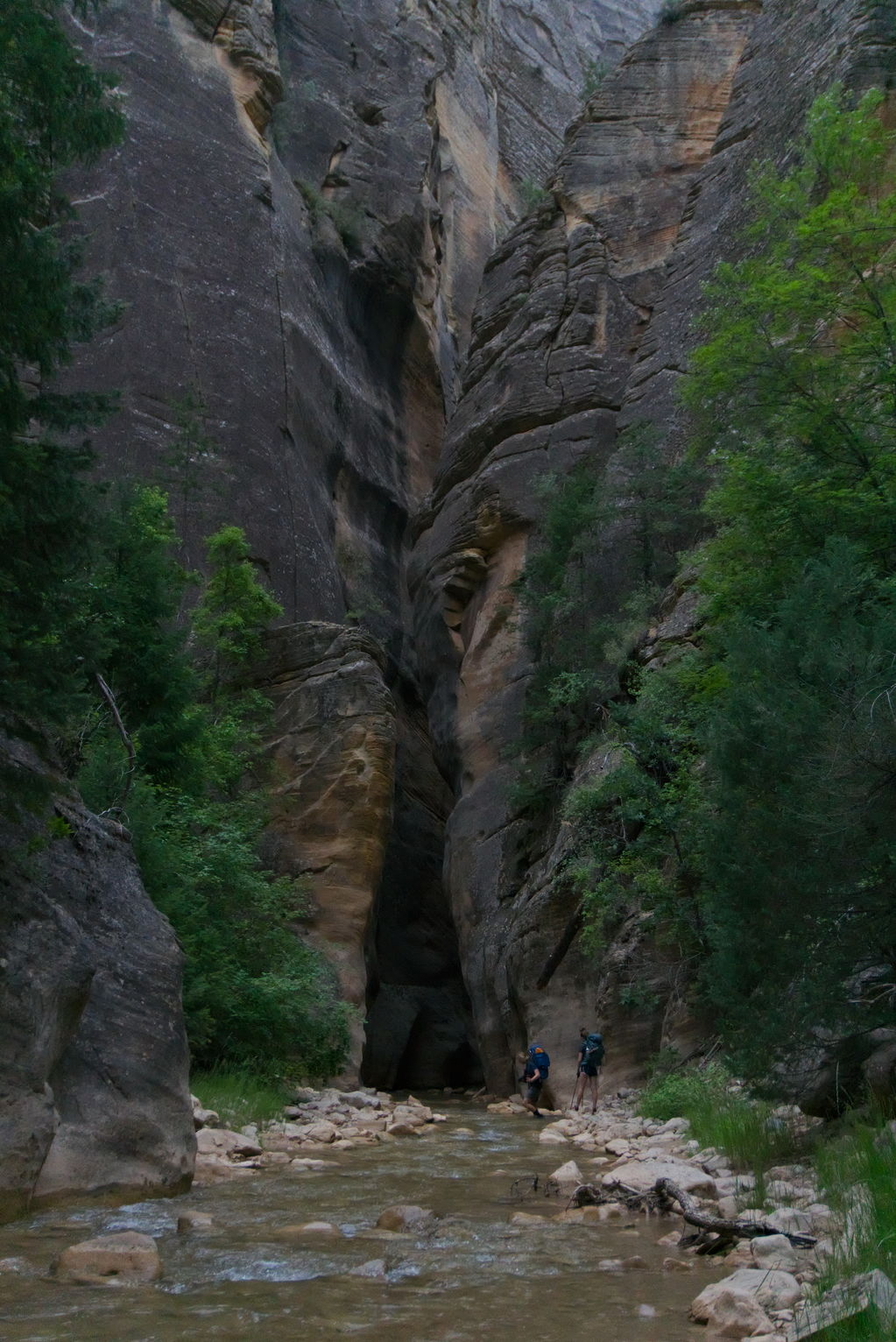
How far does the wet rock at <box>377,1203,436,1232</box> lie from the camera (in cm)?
695

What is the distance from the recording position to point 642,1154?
10000mm

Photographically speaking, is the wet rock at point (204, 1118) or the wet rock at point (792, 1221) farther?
the wet rock at point (204, 1118)

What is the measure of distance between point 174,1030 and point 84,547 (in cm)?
362

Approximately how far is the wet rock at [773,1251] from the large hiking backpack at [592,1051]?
11.3 m

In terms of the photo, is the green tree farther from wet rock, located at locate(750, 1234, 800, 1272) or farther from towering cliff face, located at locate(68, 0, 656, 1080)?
wet rock, located at locate(750, 1234, 800, 1272)

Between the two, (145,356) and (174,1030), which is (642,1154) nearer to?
(174,1030)

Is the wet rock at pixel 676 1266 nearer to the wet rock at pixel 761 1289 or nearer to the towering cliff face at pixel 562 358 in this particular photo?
the wet rock at pixel 761 1289

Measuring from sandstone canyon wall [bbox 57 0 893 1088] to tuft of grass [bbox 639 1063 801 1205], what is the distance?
7.17 metres

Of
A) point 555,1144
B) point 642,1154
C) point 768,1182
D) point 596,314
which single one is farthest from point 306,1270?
point 596,314

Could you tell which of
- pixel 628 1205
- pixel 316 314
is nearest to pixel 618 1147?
pixel 628 1205

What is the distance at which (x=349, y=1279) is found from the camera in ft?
18.1

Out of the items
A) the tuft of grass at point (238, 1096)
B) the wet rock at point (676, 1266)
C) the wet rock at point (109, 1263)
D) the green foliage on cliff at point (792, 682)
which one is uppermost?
the green foliage on cliff at point (792, 682)

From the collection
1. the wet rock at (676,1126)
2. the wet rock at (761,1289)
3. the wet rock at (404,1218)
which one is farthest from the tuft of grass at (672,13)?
the wet rock at (761,1289)

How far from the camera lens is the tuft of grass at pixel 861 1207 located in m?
3.70
